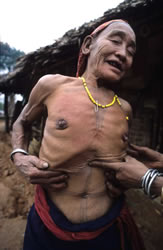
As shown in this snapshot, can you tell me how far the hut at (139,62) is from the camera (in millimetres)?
2027

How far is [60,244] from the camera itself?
1.05 meters

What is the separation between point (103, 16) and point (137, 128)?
256 centimetres

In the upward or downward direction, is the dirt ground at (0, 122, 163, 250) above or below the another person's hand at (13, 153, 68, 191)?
below

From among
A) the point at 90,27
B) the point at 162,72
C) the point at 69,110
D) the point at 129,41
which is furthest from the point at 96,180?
the point at 162,72

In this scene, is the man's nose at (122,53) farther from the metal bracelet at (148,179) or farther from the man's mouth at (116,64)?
the metal bracelet at (148,179)

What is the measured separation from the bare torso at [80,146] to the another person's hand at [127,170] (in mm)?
41

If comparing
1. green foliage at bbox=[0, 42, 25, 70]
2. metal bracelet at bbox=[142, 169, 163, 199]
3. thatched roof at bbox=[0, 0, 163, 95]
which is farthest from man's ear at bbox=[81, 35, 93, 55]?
green foliage at bbox=[0, 42, 25, 70]

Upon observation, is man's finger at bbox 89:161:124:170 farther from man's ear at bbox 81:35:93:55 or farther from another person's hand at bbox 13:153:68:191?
man's ear at bbox 81:35:93:55

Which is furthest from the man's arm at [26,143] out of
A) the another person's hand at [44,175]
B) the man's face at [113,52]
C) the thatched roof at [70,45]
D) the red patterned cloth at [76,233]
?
the thatched roof at [70,45]

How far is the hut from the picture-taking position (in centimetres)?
203

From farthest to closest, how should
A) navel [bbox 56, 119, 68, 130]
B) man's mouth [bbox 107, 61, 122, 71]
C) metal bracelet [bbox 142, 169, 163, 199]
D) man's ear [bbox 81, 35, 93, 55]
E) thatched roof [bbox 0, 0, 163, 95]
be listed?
1. thatched roof [bbox 0, 0, 163, 95]
2. man's ear [bbox 81, 35, 93, 55]
3. man's mouth [bbox 107, 61, 122, 71]
4. navel [bbox 56, 119, 68, 130]
5. metal bracelet [bbox 142, 169, 163, 199]

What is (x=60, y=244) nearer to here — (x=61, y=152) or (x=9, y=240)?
(x=61, y=152)

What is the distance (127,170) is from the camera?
93 cm

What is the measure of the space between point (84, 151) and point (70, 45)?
2429 mm
